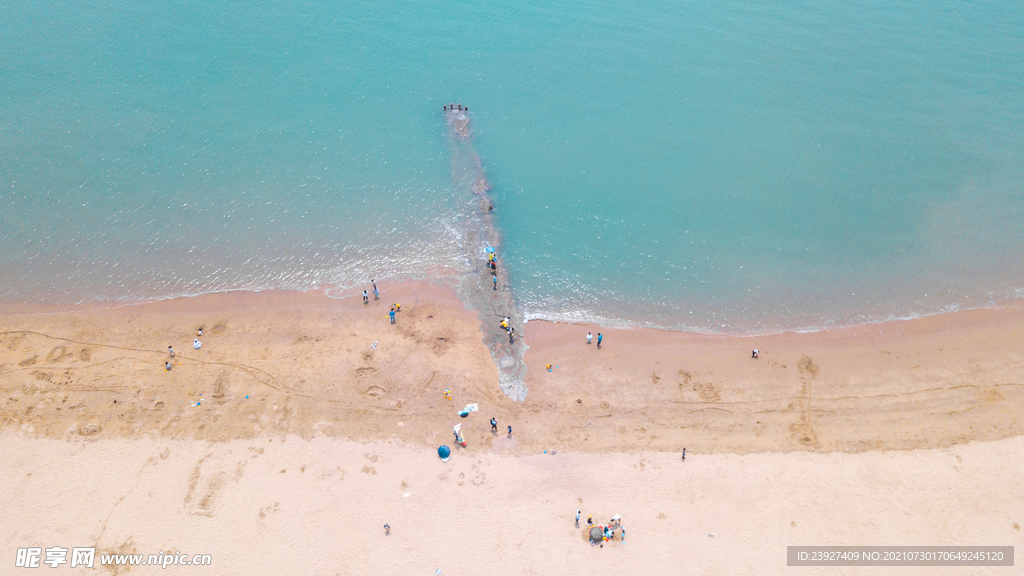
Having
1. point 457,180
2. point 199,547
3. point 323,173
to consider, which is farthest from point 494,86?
point 199,547

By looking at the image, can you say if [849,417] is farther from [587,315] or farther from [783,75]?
[783,75]

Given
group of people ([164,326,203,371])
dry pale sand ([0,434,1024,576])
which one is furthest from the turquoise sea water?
dry pale sand ([0,434,1024,576])

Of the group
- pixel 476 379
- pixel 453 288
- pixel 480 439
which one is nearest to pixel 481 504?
pixel 480 439

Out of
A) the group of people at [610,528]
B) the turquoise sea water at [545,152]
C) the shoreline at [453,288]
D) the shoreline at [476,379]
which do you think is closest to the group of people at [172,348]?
the shoreline at [476,379]

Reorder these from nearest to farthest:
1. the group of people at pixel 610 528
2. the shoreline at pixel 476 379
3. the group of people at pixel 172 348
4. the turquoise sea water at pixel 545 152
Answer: the group of people at pixel 610 528, the shoreline at pixel 476 379, the group of people at pixel 172 348, the turquoise sea water at pixel 545 152

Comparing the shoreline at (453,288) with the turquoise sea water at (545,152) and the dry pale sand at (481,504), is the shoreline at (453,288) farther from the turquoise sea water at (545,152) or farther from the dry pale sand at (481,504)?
the dry pale sand at (481,504)

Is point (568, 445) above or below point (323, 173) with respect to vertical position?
below
